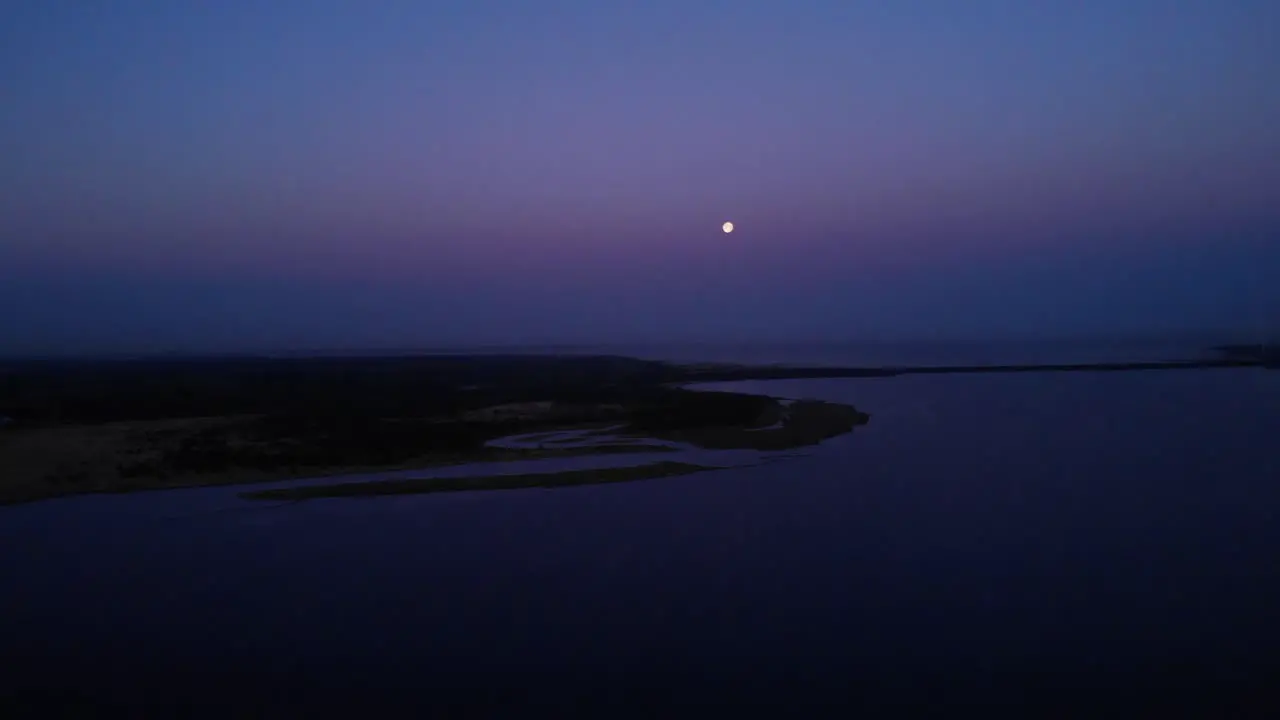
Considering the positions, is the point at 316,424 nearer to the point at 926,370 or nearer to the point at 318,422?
the point at 318,422

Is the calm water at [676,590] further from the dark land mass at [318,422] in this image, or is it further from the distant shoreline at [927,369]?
the distant shoreline at [927,369]

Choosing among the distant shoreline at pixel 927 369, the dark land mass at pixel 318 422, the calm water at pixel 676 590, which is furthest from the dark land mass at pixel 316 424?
the distant shoreline at pixel 927 369

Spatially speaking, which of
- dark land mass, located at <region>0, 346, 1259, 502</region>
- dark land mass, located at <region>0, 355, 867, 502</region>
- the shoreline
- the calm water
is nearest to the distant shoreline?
the shoreline

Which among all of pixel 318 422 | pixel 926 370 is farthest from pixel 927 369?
pixel 318 422

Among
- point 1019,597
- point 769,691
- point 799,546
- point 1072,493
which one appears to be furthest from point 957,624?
point 1072,493

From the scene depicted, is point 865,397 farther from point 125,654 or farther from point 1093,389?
→ point 125,654
